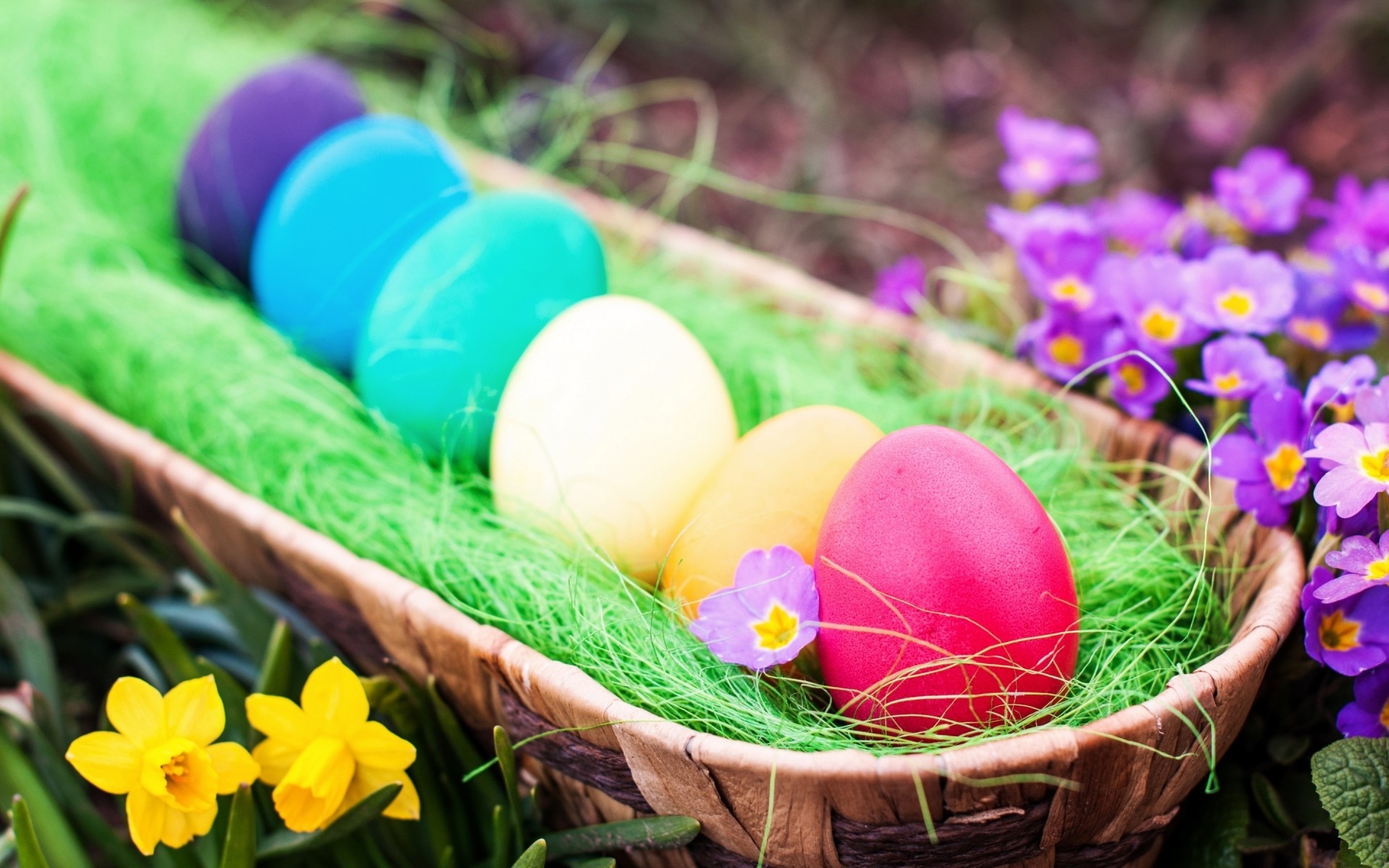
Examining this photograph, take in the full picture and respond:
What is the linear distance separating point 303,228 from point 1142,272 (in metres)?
0.99

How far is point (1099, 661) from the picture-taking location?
2.87 ft

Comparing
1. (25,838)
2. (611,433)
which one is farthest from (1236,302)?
(25,838)

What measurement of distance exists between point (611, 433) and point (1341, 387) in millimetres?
628

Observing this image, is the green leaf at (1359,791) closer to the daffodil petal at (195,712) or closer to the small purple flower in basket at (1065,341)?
the small purple flower in basket at (1065,341)

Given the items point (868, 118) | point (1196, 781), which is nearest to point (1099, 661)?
point (1196, 781)

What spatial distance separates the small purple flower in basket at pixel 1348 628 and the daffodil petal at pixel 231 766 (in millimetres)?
818

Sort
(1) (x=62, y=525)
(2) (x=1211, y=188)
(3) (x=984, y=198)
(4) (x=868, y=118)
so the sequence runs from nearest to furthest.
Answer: (1) (x=62, y=525)
(2) (x=1211, y=188)
(3) (x=984, y=198)
(4) (x=868, y=118)

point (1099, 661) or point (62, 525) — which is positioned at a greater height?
point (1099, 661)

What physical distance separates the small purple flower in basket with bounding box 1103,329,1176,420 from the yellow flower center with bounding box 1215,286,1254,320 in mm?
70

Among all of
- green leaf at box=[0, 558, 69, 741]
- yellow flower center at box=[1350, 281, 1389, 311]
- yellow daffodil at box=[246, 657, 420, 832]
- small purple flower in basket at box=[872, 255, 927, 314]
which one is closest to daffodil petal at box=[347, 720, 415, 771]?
yellow daffodil at box=[246, 657, 420, 832]

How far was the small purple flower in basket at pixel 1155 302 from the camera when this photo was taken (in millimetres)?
1038

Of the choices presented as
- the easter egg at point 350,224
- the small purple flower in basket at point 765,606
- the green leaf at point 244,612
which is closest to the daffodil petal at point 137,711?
the green leaf at point 244,612

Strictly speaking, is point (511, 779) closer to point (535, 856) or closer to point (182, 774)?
point (535, 856)

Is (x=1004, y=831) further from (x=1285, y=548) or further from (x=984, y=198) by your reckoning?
(x=984, y=198)
